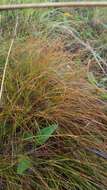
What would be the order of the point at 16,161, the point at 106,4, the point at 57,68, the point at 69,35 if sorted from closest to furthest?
the point at 106,4, the point at 16,161, the point at 57,68, the point at 69,35

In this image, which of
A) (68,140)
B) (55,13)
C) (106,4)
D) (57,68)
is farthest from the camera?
(55,13)

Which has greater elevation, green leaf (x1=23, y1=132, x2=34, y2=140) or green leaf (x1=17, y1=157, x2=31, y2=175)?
green leaf (x1=23, y1=132, x2=34, y2=140)

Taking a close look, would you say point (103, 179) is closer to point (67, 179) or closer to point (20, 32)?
point (67, 179)

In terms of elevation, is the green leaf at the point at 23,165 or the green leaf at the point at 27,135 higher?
the green leaf at the point at 27,135

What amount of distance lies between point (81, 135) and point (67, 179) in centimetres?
17

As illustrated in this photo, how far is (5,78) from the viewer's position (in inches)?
66.1

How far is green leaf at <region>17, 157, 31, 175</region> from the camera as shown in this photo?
147cm

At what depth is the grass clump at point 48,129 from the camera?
5.02 ft

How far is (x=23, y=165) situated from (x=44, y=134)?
0.14 metres

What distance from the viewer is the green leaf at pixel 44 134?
153 cm

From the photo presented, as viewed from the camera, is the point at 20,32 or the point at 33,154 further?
the point at 20,32

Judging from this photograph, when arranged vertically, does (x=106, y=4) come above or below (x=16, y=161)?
above

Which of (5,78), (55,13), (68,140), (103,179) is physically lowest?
(103,179)

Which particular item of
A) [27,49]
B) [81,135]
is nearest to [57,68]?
[27,49]
